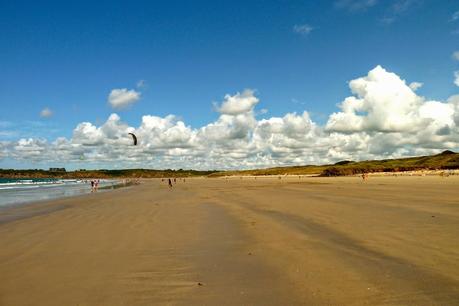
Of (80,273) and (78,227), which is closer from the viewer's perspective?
(80,273)

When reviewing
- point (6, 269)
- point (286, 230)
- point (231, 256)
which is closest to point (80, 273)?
point (6, 269)

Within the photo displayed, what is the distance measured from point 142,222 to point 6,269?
7.45m

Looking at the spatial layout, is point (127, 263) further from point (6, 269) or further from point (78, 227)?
point (78, 227)

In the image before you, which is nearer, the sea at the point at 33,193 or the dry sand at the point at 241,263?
the dry sand at the point at 241,263

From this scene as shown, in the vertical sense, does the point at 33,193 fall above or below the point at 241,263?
above

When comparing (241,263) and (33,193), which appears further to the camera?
(33,193)

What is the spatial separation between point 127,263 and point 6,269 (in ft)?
8.87

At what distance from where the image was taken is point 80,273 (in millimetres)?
7844

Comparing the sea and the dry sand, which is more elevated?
the sea

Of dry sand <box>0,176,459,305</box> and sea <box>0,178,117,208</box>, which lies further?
sea <box>0,178,117,208</box>

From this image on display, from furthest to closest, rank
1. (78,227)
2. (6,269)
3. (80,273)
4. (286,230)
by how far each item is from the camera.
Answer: (78,227) → (286,230) → (6,269) → (80,273)

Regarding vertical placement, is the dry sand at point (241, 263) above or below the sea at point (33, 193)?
below

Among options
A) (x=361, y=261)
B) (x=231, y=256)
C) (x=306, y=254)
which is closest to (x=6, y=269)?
(x=231, y=256)

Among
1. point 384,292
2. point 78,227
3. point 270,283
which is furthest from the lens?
point 78,227
